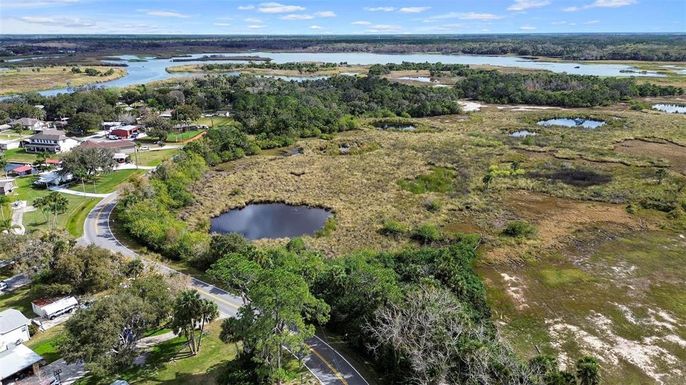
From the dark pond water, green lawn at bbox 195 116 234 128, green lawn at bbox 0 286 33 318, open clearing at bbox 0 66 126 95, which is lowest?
green lawn at bbox 0 286 33 318

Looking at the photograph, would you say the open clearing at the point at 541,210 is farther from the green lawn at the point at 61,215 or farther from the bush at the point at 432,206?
the green lawn at the point at 61,215

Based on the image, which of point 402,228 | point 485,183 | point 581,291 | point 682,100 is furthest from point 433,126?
point 682,100

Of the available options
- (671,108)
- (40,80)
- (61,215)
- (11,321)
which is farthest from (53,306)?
(40,80)

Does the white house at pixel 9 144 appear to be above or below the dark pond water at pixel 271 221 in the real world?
above

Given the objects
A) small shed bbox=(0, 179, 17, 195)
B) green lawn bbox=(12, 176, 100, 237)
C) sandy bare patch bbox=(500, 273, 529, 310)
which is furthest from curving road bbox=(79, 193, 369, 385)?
sandy bare patch bbox=(500, 273, 529, 310)

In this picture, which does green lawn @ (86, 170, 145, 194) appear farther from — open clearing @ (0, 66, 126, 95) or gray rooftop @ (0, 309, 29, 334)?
open clearing @ (0, 66, 126, 95)

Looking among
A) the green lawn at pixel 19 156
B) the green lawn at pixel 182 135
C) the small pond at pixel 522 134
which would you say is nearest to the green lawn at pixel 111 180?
the green lawn at pixel 19 156
